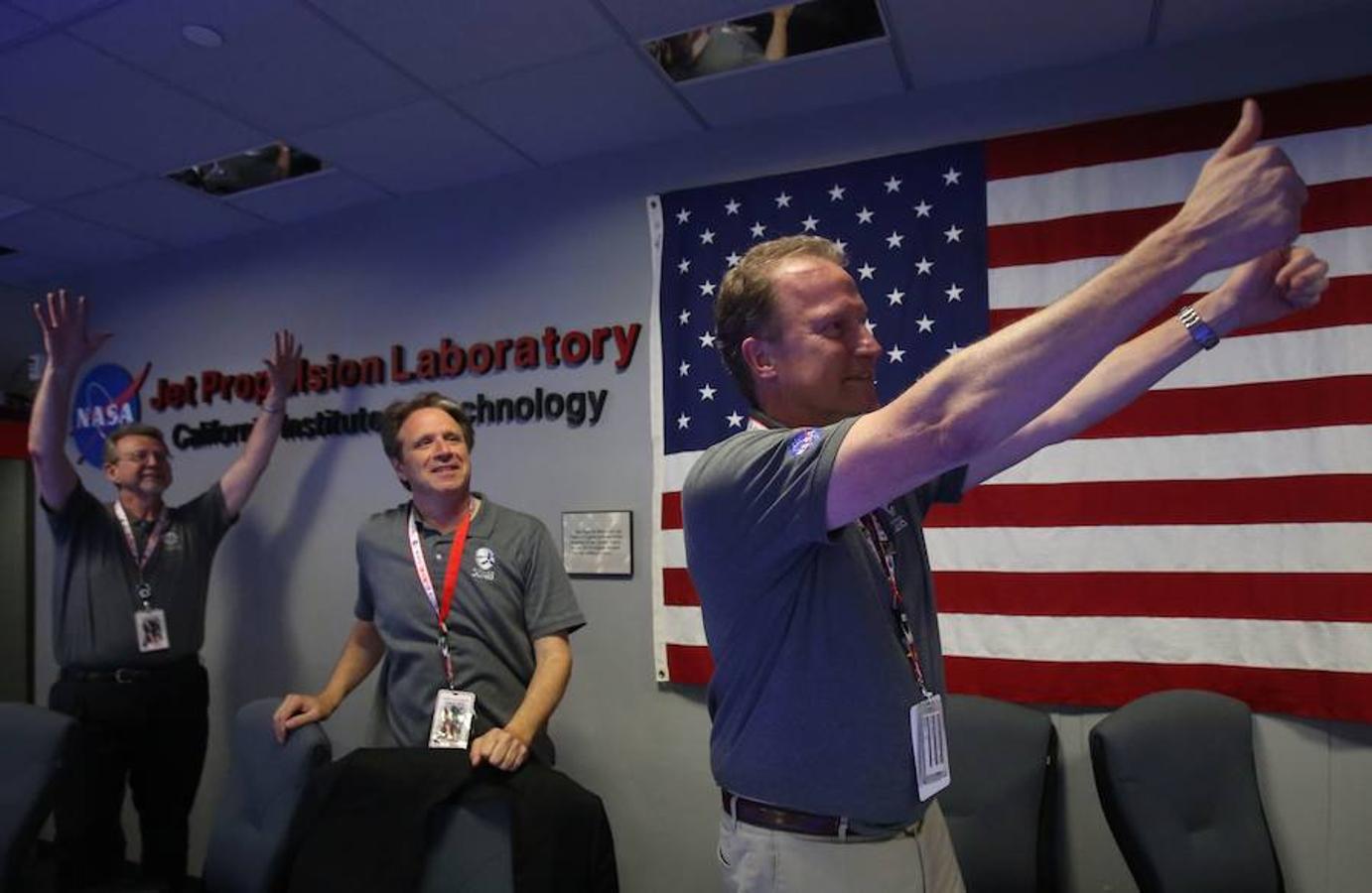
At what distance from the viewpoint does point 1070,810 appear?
2.40 m

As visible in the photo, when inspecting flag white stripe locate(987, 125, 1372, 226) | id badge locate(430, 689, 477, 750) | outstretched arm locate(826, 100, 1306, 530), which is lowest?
id badge locate(430, 689, 477, 750)

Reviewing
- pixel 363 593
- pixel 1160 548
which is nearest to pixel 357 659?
pixel 363 593

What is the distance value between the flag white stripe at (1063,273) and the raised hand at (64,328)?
291 cm

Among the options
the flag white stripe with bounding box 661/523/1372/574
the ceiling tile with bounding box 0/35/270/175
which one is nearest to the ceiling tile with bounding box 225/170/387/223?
the ceiling tile with bounding box 0/35/270/175

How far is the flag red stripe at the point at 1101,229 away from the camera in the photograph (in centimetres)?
220

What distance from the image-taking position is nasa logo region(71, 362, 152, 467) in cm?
409

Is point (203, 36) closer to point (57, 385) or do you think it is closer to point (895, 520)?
point (57, 385)

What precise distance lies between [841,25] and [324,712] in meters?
2.40

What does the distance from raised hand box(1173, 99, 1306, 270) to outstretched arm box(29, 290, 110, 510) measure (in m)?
3.05

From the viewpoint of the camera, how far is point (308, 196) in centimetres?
345

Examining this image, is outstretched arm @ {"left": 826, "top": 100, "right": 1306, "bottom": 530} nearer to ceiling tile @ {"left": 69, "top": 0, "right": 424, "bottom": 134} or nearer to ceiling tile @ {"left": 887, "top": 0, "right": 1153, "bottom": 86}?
ceiling tile @ {"left": 887, "top": 0, "right": 1153, "bottom": 86}

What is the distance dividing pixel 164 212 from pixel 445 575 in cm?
252

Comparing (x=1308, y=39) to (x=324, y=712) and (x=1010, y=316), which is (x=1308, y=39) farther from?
(x=324, y=712)

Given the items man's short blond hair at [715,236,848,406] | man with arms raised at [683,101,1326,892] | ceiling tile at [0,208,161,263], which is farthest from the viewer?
ceiling tile at [0,208,161,263]
